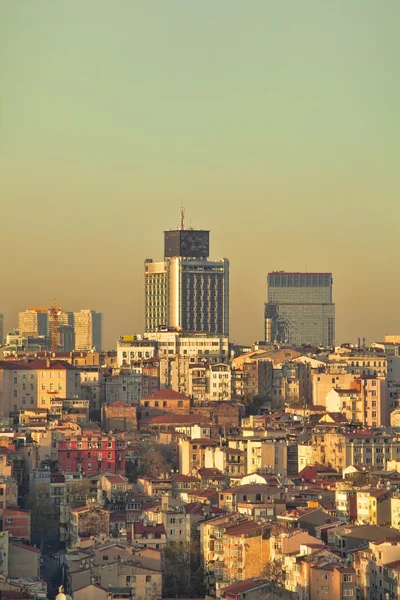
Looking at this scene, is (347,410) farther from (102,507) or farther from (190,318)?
(190,318)

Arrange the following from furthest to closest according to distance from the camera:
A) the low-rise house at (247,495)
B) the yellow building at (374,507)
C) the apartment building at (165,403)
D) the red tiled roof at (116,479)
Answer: the apartment building at (165,403)
the red tiled roof at (116,479)
the low-rise house at (247,495)
the yellow building at (374,507)

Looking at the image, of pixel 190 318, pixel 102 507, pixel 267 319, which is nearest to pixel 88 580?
pixel 102 507

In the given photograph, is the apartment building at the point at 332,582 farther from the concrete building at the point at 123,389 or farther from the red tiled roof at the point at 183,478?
the concrete building at the point at 123,389

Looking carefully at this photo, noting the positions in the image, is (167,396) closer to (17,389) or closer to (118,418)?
(118,418)

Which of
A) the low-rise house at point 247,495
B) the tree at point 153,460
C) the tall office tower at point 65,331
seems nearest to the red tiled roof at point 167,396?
the tree at point 153,460

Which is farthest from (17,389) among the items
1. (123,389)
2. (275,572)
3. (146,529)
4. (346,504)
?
(275,572)
